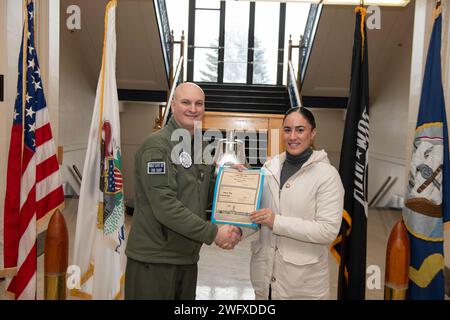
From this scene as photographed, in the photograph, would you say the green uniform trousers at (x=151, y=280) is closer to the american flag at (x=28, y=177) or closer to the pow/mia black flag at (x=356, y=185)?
the american flag at (x=28, y=177)

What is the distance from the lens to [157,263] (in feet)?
7.93

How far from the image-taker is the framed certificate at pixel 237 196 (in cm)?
241

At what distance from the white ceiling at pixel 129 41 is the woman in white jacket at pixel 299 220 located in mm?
6586

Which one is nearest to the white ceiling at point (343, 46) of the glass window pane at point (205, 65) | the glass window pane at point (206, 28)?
the glass window pane at point (205, 65)

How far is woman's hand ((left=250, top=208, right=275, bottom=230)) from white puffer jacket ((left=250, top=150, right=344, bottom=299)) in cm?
3

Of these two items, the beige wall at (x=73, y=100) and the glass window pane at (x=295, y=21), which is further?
the glass window pane at (x=295, y=21)

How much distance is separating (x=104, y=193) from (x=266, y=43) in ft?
32.8

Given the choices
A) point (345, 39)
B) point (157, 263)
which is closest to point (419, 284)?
point (157, 263)

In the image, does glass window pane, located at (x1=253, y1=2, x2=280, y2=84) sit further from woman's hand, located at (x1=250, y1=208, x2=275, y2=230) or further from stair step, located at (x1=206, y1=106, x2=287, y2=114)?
woman's hand, located at (x1=250, y1=208, x2=275, y2=230)

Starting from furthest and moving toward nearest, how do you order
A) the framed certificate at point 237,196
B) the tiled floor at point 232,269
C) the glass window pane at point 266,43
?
1. the glass window pane at point 266,43
2. the tiled floor at point 232,269
3. the framed certificate at point 237,196

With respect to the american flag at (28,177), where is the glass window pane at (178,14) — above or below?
above

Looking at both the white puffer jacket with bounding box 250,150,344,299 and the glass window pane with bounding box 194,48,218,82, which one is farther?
the glass window pane with bounding box 194,48,218,82

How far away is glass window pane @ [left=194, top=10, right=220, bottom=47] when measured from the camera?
12.2 meters

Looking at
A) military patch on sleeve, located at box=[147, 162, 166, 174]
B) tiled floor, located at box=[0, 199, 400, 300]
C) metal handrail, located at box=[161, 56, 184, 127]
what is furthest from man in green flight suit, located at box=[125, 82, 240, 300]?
metal handrail, located at box=[161, 56, 184, 127]
